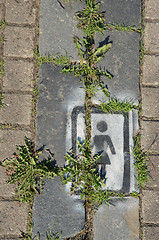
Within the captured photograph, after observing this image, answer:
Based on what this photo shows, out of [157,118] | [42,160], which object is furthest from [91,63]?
[42,160]

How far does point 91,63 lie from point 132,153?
120 cm

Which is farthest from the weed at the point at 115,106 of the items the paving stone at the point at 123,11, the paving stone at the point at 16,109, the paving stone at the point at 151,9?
the paving stone at the point at 151,9

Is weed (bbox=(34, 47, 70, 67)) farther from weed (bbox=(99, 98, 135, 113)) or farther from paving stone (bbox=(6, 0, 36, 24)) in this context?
weed (bbox=(99, 98, 135, 113))

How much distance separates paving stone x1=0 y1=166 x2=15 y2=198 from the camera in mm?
3104

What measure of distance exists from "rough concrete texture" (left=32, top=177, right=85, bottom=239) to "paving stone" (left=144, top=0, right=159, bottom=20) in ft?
7.75

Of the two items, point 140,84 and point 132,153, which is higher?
point 140,84

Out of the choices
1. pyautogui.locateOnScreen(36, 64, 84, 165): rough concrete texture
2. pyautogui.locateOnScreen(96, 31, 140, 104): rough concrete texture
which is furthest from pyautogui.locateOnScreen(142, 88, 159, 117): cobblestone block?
pyautogui.locateOnScreen(36, 64, 84, 165): rough concrete texture

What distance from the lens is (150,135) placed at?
326 centimetres

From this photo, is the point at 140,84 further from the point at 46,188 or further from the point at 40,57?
the point at 46,188

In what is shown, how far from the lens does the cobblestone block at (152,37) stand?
3365mm

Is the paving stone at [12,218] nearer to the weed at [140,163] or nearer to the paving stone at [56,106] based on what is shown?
the paving stone at [56,106]

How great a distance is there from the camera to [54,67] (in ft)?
10.7

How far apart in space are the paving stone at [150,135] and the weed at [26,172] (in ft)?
3.75

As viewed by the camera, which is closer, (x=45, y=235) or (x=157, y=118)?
(x=45, y=235)
